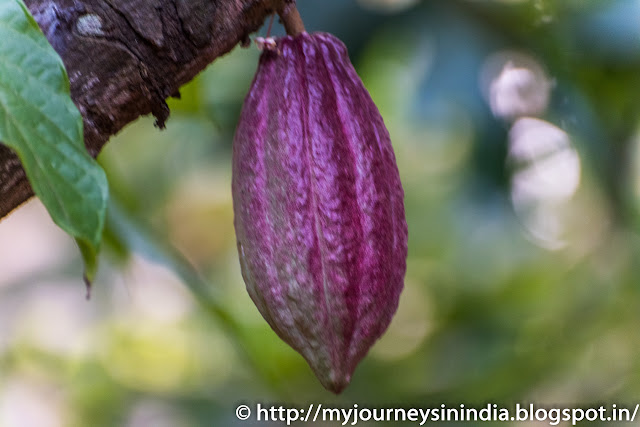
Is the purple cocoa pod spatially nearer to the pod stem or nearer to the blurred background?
the pod stem

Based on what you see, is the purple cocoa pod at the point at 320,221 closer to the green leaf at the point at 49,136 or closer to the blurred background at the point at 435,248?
the green leaf at the point at 49,136

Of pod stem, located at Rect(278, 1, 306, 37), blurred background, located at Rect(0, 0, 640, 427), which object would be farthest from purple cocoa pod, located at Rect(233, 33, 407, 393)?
blurred background, located at Rect(0, 0, 640, 427)

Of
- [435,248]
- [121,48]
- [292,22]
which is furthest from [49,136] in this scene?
[435,248]

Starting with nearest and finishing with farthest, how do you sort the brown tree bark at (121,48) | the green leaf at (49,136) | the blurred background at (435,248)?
the green leaf at (49,136), the brown tree bark at (121,48), the blurred background at (435,248)

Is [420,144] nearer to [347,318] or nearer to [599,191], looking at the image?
[599,191]

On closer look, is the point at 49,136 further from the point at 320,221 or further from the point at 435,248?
the point at 435,248

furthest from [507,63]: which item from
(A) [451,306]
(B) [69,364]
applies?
(B) [69,364]

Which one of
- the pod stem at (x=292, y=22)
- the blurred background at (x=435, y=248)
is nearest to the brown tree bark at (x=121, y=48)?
the pod stem at (x=292, y=22)
